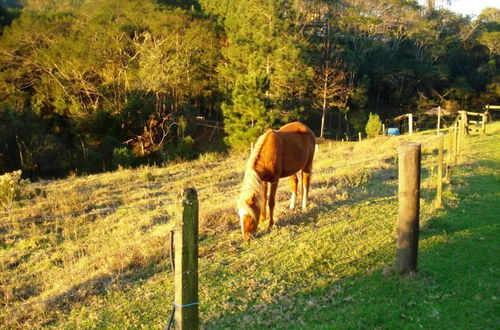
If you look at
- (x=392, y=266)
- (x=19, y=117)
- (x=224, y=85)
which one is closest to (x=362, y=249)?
(x=392, y=266)

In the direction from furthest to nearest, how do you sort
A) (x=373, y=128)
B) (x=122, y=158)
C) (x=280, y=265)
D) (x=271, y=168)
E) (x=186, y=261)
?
(x=373, y=128) < (x=122, y=158) < (x=271, y=168) < (x=280, y=265) < (x=186, y=261)

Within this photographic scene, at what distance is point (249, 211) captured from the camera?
5.31m

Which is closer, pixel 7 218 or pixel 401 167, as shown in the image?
pixel 401 167

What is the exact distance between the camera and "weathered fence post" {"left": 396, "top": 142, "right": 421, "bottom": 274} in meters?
4.03

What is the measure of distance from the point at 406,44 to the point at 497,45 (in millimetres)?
9212

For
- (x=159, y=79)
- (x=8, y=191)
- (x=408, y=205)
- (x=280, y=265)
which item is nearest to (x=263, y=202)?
(x=280, y=265)

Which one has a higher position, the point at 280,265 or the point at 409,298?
the point at 409,298

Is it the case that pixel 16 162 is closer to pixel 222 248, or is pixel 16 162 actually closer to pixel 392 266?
pixel 222 248

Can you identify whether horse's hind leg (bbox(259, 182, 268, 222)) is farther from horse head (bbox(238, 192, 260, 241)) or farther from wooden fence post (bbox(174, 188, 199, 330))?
wooden fence post (bbox(174, 188, 199, 330))

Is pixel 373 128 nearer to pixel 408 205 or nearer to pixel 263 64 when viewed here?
pixel 263 64

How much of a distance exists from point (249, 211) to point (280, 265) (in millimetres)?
890

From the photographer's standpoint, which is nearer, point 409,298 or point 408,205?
point 409,298

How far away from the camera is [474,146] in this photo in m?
14.7

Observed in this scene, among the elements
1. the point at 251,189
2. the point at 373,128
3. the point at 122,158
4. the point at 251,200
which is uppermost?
the point at 251,189
